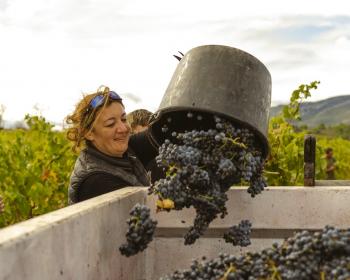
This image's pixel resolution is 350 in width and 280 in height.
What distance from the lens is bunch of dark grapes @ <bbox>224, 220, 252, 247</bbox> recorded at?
2.61m

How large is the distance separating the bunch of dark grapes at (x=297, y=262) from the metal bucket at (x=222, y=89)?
2.20 ft

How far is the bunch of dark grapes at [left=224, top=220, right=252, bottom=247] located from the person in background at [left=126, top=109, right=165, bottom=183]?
1.13 m

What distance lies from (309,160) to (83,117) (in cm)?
111

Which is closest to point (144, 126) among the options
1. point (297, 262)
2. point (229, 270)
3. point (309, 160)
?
point (309, 160)

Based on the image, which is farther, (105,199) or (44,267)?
(105,199)

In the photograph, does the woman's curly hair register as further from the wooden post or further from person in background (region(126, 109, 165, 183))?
the wooden post

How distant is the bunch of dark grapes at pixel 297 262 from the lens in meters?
1.80

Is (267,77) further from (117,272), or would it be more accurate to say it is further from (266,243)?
(117,272)

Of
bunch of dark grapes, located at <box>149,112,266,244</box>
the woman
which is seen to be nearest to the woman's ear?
the woman

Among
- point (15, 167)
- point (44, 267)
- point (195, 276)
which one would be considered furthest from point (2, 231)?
point (15, 167)

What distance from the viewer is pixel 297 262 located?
1.84 metres

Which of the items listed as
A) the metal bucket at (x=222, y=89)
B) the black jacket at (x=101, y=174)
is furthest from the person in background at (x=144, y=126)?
the metal bucket at (x=222, y=89)

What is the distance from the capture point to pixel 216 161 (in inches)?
96.1

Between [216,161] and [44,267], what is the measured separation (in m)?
0.88
